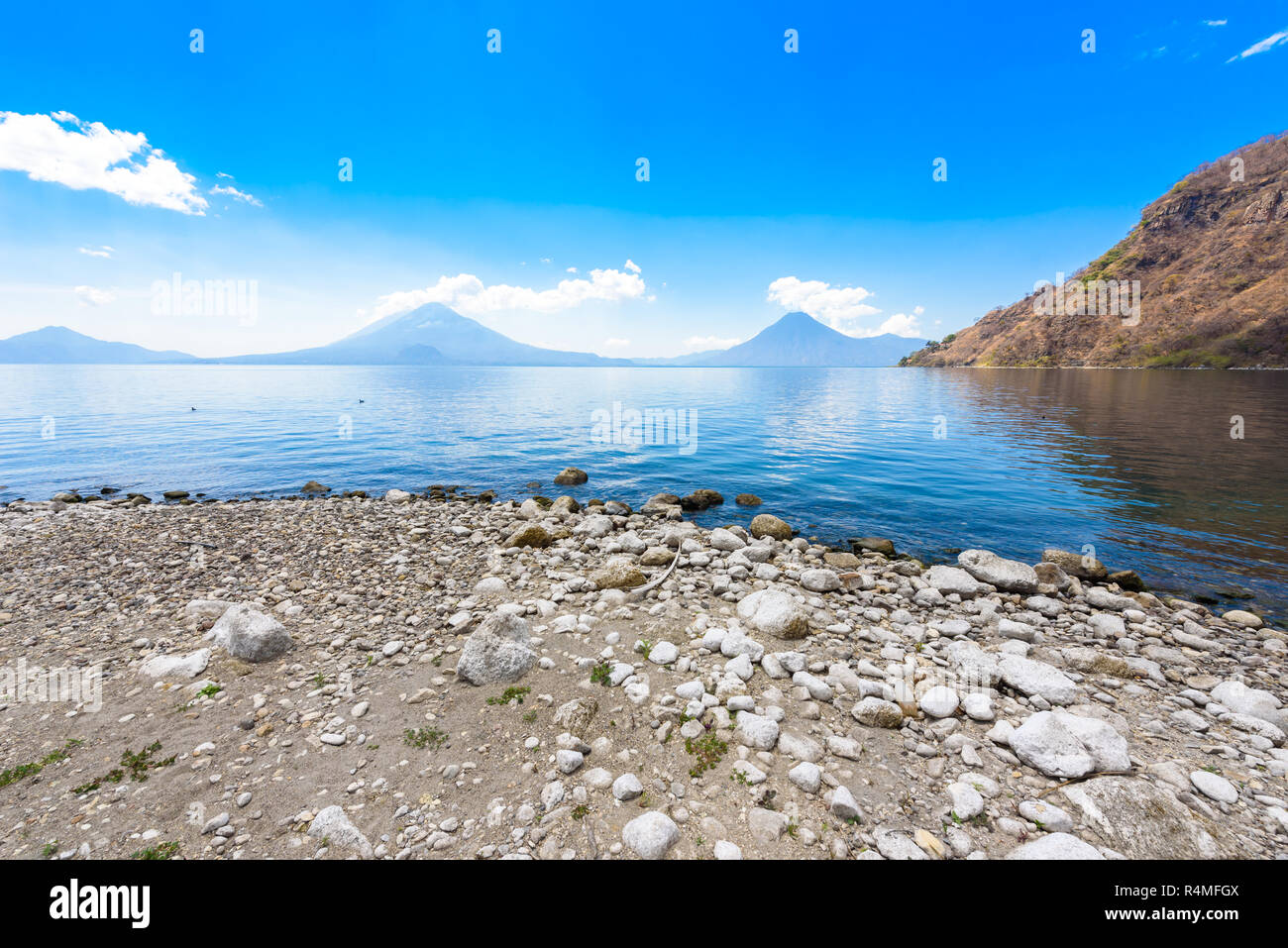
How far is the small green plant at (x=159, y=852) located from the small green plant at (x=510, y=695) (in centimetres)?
333

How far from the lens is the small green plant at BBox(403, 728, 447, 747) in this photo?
5.98 meters

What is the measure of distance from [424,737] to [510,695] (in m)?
1.26

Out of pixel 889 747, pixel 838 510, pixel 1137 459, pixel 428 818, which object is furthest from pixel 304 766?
pixel 1137 459

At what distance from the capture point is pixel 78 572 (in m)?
11.3

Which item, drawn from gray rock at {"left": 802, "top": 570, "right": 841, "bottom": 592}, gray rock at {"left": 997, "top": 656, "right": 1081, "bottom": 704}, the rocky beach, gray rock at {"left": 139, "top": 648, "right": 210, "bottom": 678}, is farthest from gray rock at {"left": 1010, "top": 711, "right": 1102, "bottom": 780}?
gray rock at {"left": 139, "top": 648, "right": 210, "bottom": 678}

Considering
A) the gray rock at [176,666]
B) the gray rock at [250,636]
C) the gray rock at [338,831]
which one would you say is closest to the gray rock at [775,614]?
the gray rock at [338,831]

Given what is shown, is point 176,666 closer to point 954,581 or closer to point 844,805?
point 844,805

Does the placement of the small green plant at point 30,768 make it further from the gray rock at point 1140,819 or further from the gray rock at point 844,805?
the gray rock at point 1140,819

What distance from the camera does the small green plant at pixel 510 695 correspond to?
683cm

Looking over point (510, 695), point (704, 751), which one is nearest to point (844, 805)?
point (704, 751)

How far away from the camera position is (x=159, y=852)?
442 centimetres

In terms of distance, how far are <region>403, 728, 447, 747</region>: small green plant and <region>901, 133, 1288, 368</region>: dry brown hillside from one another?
7739 inches

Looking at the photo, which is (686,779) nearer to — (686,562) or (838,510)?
(686,562)
